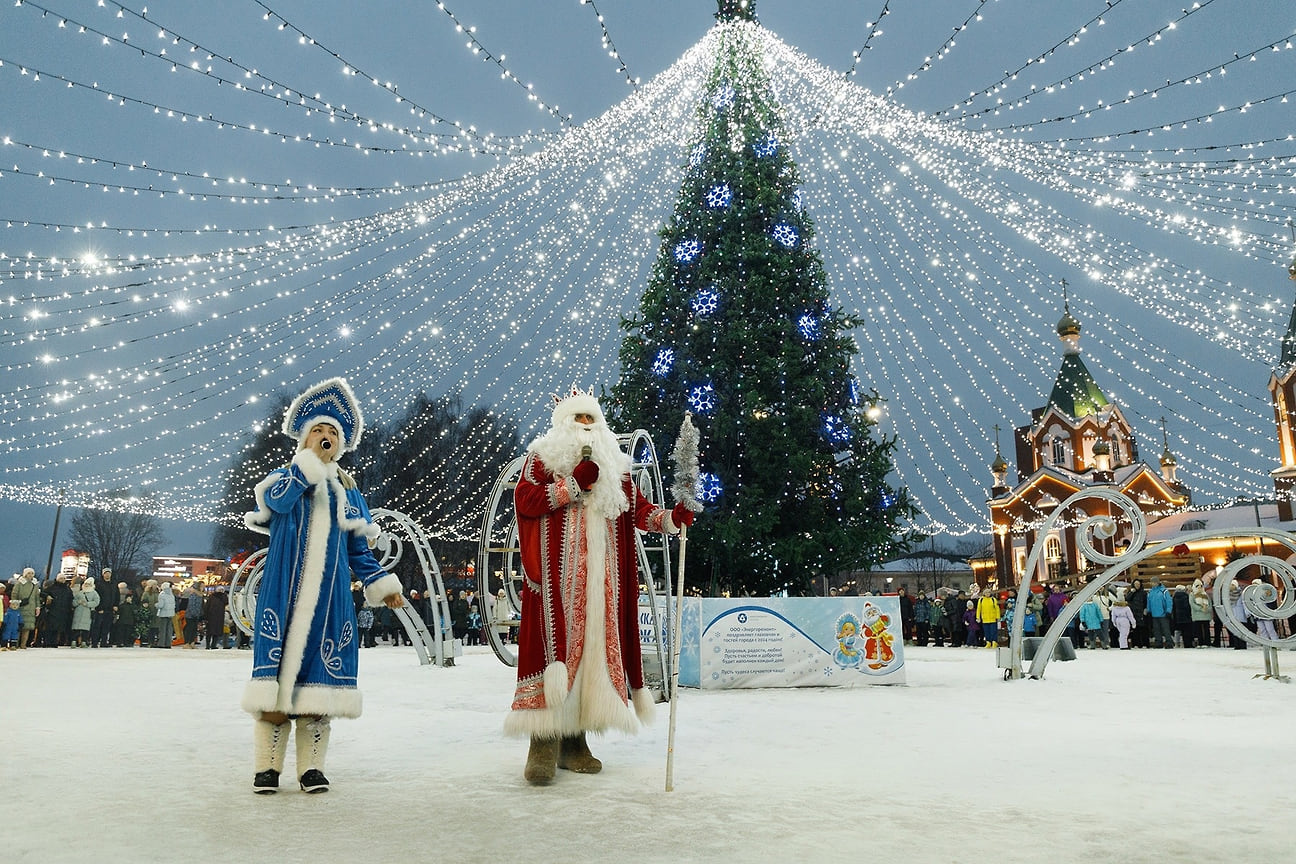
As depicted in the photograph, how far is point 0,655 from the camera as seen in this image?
14.9m

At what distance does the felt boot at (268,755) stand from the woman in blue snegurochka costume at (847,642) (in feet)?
22.8

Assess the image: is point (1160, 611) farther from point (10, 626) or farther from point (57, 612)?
point (10, 626)

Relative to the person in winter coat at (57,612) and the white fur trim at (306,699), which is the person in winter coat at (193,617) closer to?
the person in winter coat at (57,612)

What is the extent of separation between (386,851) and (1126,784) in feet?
10.5

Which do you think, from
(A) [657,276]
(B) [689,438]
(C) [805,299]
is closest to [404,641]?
(A) [657,276]

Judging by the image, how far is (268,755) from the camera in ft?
12.7

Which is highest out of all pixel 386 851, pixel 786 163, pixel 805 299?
pixel 786 163

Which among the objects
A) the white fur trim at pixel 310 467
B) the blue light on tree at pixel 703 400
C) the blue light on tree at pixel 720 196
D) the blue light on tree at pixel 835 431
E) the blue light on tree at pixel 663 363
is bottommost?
the white fur trim at pixel 310 467

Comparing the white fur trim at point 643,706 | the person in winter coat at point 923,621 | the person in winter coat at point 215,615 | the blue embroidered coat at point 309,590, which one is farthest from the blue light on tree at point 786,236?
the person in winter coat at point 215,615

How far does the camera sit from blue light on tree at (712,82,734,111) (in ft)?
55.2

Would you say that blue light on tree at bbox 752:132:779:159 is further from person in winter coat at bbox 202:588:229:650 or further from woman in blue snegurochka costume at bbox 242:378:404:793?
person in winter coat at bbox 202:588:229:650

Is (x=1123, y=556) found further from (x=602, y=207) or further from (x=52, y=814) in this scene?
(x=52, y=814)

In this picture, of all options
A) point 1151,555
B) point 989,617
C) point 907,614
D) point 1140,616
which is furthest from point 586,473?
point 907,614

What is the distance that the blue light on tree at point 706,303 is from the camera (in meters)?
15.9
